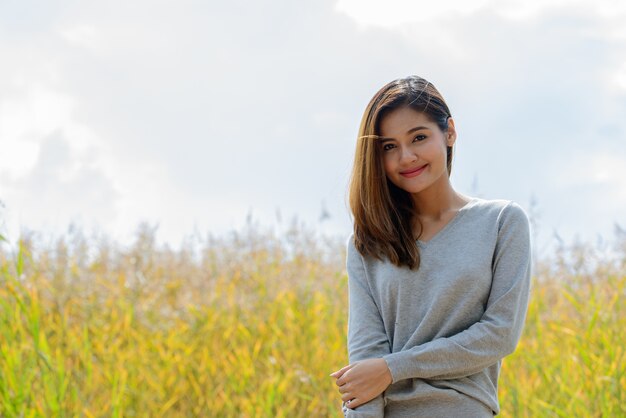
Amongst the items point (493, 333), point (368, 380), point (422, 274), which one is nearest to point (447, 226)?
point (422, 274)

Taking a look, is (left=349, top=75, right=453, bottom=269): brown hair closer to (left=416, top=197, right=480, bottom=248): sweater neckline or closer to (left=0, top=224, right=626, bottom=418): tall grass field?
(left=416, top=197, right=480, bottom=248): sweater neckline

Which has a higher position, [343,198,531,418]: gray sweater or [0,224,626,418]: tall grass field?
[343,198,531,418]: gray sweater

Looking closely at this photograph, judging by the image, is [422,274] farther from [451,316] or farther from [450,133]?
[450,133]

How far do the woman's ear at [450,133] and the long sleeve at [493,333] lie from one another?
25 cm

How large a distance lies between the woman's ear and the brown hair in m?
0.02

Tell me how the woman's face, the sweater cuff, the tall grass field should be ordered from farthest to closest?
the tall grass field < the woman's face < the sweater cuff

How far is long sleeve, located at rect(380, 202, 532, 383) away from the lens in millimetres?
1650

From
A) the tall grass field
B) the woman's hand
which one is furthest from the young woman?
the tall grass field

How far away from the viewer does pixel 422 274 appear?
5.82ft

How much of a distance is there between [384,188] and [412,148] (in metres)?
0.12

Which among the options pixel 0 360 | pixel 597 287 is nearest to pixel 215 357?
pixel 0 360

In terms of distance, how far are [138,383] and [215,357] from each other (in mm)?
365

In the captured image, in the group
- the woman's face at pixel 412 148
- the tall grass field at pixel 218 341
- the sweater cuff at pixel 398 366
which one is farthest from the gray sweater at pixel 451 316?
the tall grass field at pixel 218 341

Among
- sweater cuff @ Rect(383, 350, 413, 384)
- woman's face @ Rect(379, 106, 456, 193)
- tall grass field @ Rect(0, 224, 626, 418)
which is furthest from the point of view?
tall grass field @ Rect(0, 224, 626, 418)
